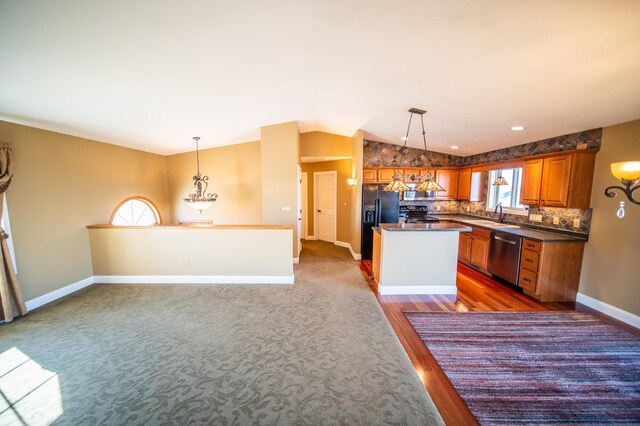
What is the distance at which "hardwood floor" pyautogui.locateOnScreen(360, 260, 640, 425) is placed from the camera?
1.71 meters

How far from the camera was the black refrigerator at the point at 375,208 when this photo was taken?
5078 mm

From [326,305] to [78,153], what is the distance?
4608 millimetres

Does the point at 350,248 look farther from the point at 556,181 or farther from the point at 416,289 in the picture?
the point at 556,181

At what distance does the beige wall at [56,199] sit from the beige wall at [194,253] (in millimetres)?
360

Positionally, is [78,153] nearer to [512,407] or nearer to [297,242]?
[297,242]

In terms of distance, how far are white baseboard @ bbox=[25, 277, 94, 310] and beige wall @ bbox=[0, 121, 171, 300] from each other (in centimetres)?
6

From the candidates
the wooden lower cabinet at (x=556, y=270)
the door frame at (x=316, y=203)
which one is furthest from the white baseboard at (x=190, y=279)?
the wooden lower cabinet at (x=556, y=270)

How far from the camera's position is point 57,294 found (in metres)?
3.31

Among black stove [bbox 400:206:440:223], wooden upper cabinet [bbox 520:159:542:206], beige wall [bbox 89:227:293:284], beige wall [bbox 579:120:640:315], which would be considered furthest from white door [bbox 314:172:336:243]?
beige wall [bbox 579:120:640:315]

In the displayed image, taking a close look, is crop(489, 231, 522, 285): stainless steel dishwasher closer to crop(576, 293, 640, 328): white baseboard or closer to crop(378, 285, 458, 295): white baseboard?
crop(576, 293, 640, 328): white baseboard

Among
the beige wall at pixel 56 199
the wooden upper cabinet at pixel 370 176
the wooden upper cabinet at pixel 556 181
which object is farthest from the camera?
the wooden upper cabinet at pixel 370 176

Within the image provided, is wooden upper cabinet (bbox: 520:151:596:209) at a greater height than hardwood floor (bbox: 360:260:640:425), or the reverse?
wooden upper cabinet (bbox: 520:151:596:209)

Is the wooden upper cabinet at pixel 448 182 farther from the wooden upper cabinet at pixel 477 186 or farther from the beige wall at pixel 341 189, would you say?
the beige wall at pixel 341 189

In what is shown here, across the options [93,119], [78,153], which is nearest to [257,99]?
[93,119]
